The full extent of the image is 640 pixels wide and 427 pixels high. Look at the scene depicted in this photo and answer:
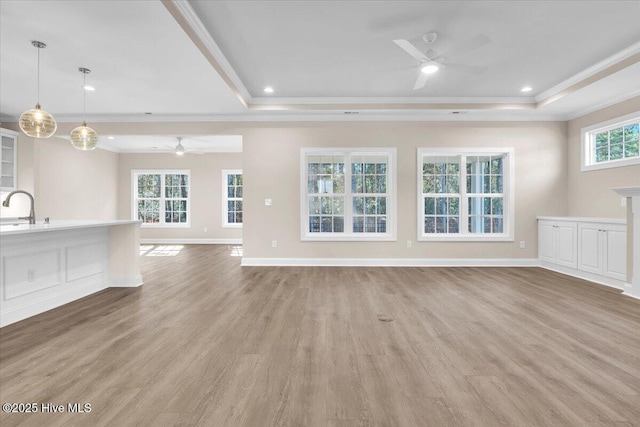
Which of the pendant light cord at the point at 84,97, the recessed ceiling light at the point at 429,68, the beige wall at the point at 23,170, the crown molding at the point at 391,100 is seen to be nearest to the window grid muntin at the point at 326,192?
the crown molding at the point at 391,100

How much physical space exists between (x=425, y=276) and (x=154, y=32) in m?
4.88

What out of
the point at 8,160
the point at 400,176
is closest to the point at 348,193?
the point at 400,176

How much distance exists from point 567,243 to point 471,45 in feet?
12.2

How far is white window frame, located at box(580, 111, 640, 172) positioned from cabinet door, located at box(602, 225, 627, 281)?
1185 millimetres

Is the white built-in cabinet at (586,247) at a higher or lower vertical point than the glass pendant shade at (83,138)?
lower

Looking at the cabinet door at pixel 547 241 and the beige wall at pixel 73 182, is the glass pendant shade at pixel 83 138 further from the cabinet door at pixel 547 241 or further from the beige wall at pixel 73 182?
the cabinet door at pixel 547 241

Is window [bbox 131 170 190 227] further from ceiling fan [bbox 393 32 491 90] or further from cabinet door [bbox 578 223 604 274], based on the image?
cabinet door [bbox 578 223 604 274]

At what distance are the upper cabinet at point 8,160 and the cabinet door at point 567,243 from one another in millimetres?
10264

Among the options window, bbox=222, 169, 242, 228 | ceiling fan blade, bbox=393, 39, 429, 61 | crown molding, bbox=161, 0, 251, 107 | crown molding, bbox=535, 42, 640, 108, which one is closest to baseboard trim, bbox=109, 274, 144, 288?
crown molding, bbox=161, 0, 251, 107

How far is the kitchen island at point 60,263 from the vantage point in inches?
113

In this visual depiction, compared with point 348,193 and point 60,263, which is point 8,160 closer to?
point 60,263

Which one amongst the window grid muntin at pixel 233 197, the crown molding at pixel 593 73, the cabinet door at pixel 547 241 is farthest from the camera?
the window grid muntin at pixel 233 197

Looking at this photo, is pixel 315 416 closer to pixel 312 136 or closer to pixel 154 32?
pixel 154 32

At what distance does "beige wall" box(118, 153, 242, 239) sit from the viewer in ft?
31.5
